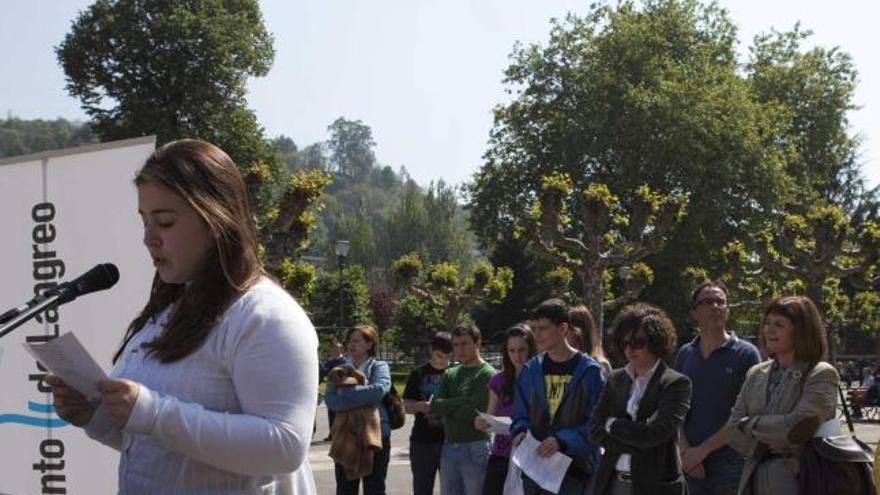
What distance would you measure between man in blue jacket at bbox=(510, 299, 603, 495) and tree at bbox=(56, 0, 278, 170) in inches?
1543

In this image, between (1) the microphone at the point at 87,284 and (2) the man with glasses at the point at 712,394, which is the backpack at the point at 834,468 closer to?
(2) the man with glasses at the point at 712,394

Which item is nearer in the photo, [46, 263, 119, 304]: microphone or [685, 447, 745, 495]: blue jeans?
[46, 263, 119, 304]: microphone

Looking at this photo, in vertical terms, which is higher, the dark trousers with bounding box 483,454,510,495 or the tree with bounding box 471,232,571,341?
the tree with bounding box 471,232,571,341

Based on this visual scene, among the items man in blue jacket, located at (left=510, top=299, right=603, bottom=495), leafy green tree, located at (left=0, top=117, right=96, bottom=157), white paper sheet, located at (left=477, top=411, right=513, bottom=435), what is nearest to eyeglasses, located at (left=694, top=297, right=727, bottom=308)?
man in blue jacket, located at (left=510, top=299, right=603, bottom=495)

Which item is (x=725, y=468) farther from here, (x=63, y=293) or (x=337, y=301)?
(x=337, y=301)

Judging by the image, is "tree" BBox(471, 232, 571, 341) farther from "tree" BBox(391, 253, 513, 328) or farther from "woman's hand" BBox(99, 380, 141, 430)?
"woman's hand" BBox(99, 380, 141, 430)

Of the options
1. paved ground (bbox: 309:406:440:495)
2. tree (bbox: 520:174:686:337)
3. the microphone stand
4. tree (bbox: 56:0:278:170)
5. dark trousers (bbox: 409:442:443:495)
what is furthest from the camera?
tree (bbox: 56:0:278:170)

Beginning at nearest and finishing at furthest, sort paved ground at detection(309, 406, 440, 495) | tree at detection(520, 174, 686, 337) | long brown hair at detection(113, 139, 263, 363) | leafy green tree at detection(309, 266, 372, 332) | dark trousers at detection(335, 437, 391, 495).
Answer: long brown hair at detection(113, 139, 263, 363), dark trousers at detection(335, 437, 391, 495), paved ground at detection(309, 406, 440, 495), tree at detection(520, 174, 686, 337), leafy green tree at detection(309, 266, 372, 332)

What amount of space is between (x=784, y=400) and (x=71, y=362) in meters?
4.39

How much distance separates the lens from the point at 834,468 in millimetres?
5734

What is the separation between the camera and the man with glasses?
7098 millimetres

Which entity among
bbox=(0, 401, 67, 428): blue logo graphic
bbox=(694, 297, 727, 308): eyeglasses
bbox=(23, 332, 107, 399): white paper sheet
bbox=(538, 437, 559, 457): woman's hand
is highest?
bbox=(694, 297, 727, 308): eyeglasses

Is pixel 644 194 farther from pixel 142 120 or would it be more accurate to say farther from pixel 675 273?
pixel 142 120

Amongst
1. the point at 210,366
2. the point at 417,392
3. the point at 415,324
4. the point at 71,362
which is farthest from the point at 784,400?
the point at 415,324
